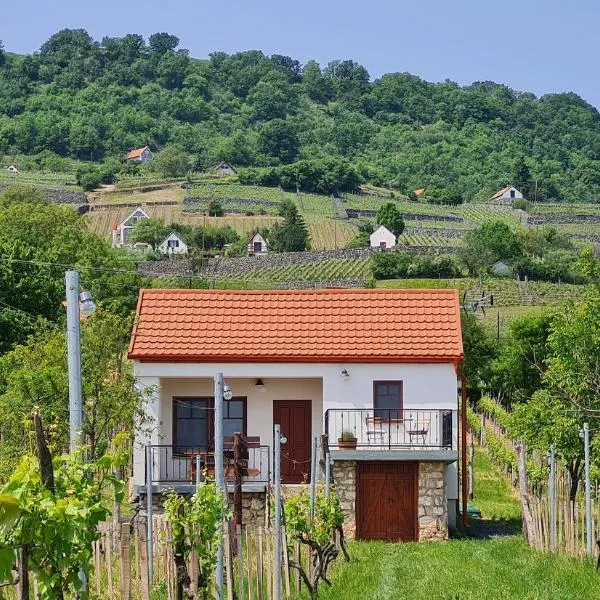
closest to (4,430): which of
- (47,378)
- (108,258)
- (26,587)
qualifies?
(47,378)

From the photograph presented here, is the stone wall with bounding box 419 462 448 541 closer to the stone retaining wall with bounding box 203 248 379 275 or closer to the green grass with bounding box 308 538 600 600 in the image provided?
the green grass with bounding box 308 538 600 600

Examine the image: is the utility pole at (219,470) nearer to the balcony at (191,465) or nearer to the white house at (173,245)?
the balcony at (191,465)

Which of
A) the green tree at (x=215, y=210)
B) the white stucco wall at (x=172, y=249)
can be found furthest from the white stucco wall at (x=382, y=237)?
the green tree at (x=215, y=210)

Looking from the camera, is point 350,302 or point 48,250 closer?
point 350,302

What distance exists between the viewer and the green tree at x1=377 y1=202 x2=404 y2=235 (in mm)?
138000

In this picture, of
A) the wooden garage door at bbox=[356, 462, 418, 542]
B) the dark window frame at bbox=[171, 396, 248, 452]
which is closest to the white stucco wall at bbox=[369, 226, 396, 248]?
the dark window frame at bbox=[171, 396, 248, 452]

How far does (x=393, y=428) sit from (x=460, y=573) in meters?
7.68

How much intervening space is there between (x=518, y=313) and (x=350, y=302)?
54.1 metres

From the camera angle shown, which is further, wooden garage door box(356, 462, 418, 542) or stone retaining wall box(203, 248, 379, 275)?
stone retaining wall box(203, 248, 379, 275)

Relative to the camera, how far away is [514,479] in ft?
119

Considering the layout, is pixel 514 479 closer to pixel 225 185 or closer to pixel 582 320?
pixel 582 320

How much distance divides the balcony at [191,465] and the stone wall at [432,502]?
2766mm

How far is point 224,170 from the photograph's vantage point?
192 m

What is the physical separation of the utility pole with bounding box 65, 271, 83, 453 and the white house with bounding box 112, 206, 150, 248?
11295 cm
